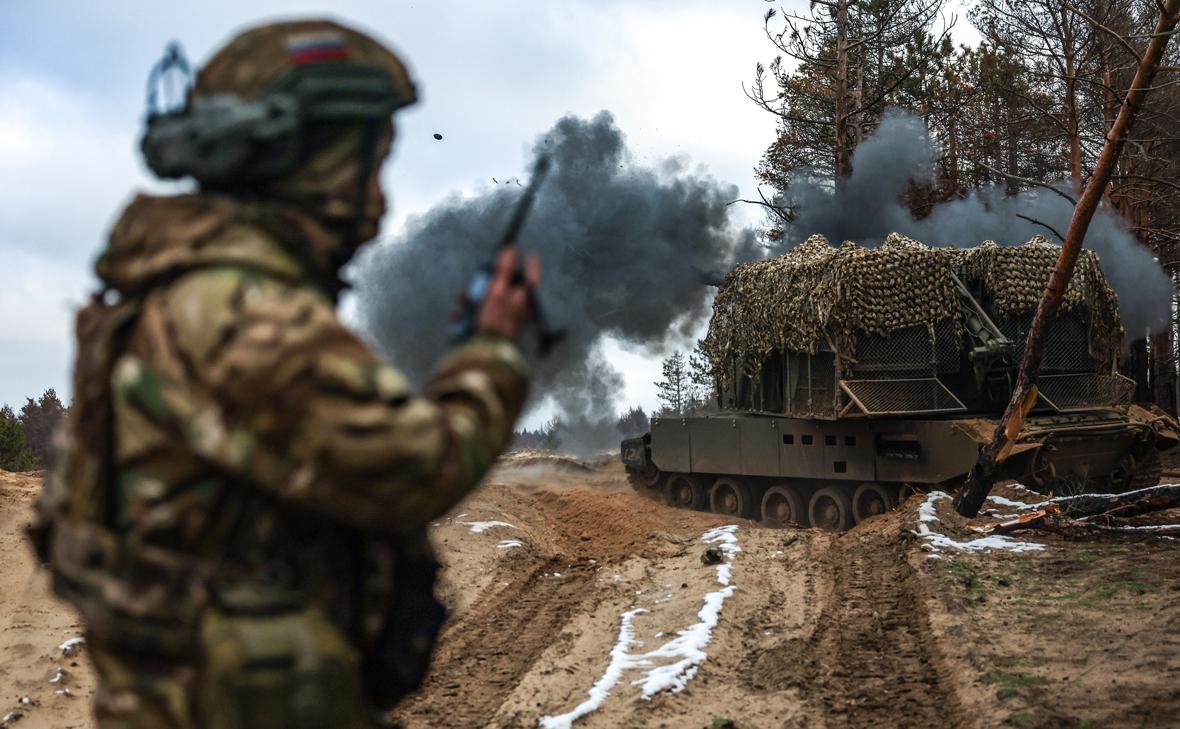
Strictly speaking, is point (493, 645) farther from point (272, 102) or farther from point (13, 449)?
point (13, 449)

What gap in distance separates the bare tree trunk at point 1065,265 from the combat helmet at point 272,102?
767 cm

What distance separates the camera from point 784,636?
718 centimetres

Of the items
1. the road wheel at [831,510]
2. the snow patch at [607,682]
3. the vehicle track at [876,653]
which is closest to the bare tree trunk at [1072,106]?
the road wheel at [831,510]

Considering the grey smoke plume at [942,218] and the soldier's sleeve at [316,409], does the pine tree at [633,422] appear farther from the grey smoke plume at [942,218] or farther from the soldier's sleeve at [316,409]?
the soldier's sleeve at [316,409]

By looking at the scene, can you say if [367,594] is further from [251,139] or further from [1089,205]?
[1089,205]

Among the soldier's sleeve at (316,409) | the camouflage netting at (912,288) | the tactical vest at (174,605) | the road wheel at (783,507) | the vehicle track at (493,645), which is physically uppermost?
the camouflage netting at (912,288)

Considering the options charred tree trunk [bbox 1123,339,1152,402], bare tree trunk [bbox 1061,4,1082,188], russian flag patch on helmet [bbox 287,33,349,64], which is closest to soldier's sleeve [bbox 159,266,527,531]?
russian flag patch on helmet [bbox 287,33,349,64]

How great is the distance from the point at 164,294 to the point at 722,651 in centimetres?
554

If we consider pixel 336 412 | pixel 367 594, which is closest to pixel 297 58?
pixel 336 412

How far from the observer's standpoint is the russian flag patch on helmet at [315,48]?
193 centimetres

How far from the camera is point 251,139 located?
189cm

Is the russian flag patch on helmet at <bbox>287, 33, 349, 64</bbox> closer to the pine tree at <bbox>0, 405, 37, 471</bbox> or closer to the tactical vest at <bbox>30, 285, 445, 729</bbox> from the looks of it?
the tactical vest at <bbox>30, 285, 445, 729</bbox>

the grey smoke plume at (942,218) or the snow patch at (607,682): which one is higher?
the grey smoke plume at (942,218)

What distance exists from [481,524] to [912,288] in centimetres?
566
